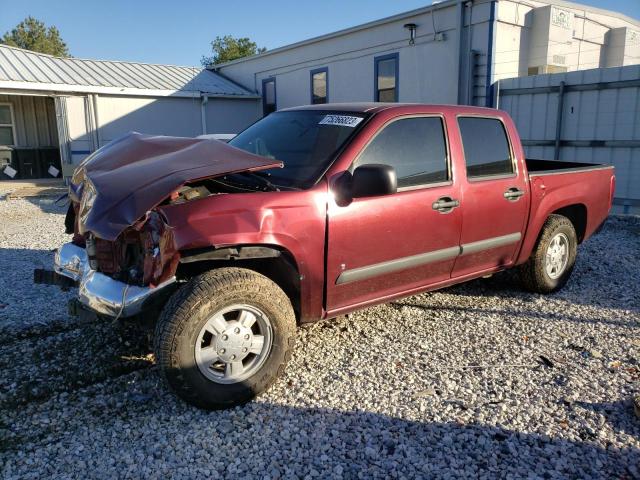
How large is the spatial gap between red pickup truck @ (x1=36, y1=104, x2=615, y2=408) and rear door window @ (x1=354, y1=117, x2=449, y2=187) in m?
0.01

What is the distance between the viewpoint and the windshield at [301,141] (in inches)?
147

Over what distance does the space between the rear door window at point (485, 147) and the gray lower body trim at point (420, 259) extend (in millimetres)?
577

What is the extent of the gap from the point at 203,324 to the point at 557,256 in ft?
12.8

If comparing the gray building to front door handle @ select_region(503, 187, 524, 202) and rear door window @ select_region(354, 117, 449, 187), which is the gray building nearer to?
rear door window @ select_region(354, 117, 449, 187)

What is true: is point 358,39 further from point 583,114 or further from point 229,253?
point 229,253

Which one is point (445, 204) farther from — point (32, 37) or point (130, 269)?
point (32, 37)

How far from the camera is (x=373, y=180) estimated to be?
346cm

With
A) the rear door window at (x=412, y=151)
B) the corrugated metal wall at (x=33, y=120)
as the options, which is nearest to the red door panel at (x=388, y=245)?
the rear door window at (x=412, y=151)

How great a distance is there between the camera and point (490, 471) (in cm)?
270

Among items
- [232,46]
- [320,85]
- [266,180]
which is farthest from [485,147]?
[232,46]

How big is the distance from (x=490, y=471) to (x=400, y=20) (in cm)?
1284

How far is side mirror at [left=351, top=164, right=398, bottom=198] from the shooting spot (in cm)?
344

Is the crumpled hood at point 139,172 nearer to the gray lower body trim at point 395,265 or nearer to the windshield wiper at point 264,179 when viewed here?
the windshield wiper at point 264,179

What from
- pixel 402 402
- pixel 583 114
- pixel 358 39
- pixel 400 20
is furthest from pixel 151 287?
pixel 358 39
